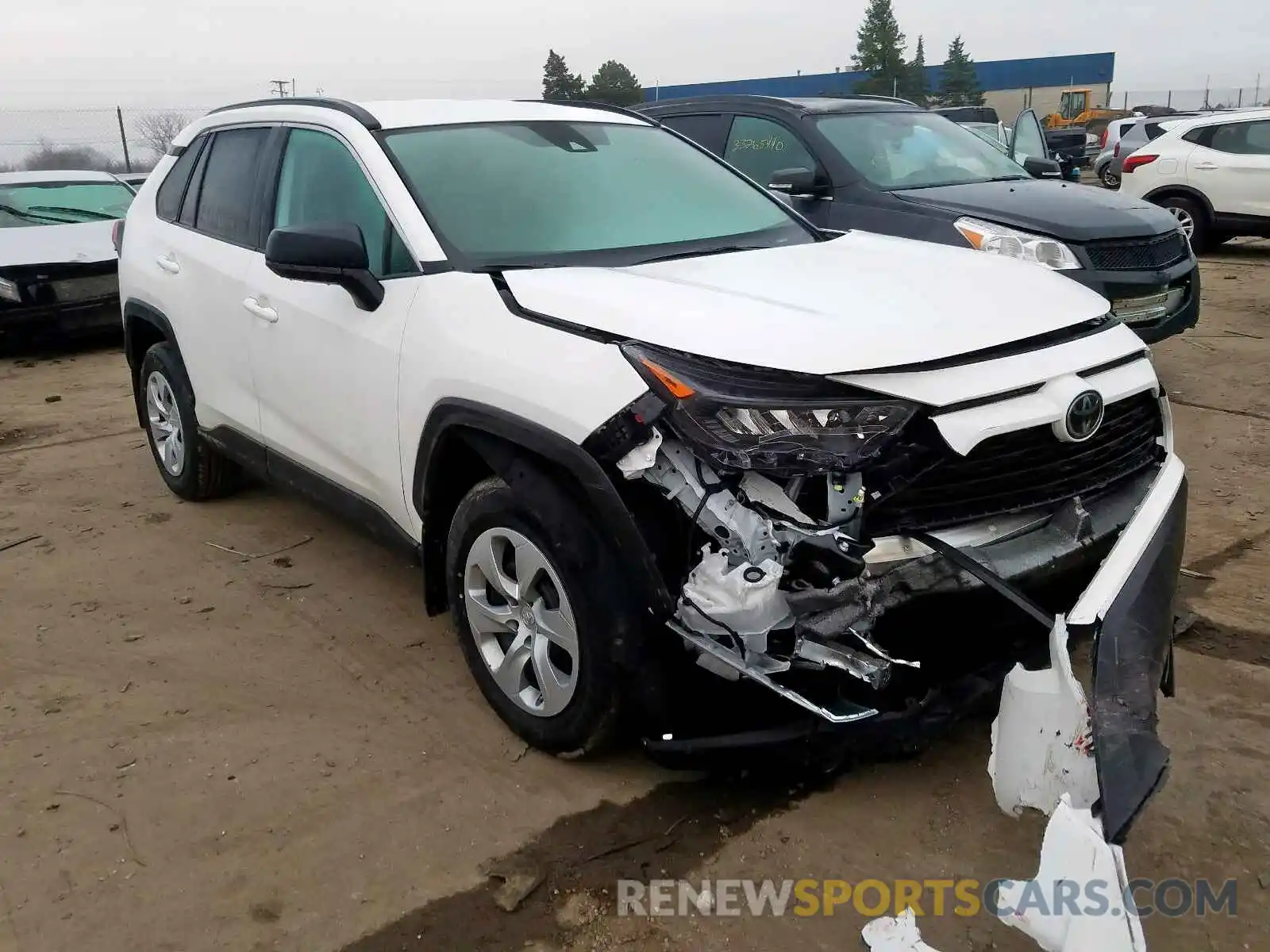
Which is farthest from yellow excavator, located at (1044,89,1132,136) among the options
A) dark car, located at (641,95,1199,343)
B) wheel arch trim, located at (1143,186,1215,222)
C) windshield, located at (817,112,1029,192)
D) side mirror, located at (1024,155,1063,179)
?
dark car, located at (641,95,1199,343)

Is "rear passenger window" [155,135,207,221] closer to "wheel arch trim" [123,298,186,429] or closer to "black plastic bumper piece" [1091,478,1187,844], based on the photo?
"wheel arch trim" [123,298,186,429]

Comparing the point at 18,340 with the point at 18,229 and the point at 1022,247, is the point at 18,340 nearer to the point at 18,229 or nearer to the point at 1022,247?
the point at 18,229

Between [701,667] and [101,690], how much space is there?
2.15m

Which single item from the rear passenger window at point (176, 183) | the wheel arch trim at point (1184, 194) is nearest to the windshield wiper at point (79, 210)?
the rear passenger window at point (176, 183)

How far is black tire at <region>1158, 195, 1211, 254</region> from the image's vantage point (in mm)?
12188

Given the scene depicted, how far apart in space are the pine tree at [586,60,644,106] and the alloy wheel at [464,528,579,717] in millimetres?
60730

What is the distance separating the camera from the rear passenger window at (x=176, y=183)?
4.72m

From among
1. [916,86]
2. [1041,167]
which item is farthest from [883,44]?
[1041,167]

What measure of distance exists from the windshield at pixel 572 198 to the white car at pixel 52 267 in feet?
22.3

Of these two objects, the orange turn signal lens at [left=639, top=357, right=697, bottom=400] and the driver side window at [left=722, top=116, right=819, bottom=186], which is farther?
the driver side window at [left=722, top=116, right=819, bottom=186]

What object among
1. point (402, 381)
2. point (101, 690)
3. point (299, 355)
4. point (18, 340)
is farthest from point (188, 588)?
point (18, 340)

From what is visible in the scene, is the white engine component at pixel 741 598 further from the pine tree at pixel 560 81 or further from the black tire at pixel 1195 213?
the pine tree at pixel 560 81

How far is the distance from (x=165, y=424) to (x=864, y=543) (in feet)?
13.1

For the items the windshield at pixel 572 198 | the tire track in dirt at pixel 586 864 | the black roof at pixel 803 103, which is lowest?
the tire track in dirt at pixel 586 864
